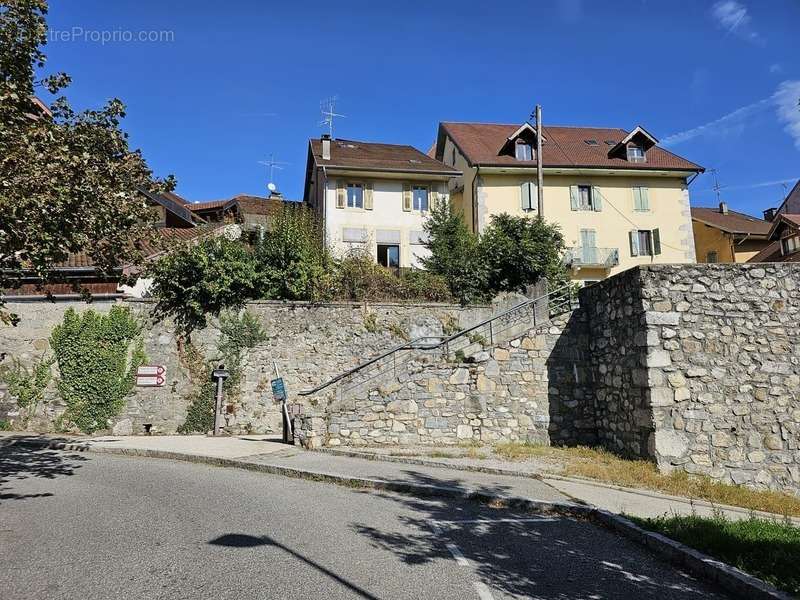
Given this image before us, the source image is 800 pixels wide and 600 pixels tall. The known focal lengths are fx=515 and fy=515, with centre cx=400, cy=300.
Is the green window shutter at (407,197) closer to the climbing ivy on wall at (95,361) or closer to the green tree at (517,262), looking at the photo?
the green tree at (517,262)

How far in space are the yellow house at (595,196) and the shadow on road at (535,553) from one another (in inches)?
913

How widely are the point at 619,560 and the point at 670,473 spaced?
4.70m

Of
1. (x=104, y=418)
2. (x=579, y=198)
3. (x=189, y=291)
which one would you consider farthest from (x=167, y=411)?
(x=579, y=198)

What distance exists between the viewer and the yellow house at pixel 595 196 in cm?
2920

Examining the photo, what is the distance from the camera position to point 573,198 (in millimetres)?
29891

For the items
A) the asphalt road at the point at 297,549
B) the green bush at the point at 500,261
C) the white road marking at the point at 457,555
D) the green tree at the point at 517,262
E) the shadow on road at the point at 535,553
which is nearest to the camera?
the asphalt road at the point at 297,549

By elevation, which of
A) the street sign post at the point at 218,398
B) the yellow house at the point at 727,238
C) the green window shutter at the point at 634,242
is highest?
the yellow house at the point at 727,238

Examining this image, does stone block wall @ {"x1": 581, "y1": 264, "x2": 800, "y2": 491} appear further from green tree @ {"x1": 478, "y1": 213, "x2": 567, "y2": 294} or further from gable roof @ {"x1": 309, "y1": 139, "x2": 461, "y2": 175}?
gable roof @ {"x1": 309, "y1": 139, "x2": 461, "y2": 175}

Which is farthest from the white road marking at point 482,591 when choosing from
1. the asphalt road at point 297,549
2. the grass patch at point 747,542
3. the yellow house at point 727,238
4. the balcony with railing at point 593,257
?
the yellow house at point 727,238

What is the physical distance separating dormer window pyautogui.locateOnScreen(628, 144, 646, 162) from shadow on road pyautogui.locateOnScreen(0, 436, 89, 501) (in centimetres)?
3121

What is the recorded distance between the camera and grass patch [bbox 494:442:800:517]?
808 centimetres

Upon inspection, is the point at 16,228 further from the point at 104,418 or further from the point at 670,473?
the point at 670,473

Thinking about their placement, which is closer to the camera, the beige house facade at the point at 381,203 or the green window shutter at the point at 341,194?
the beige house facade at the point at 381,203

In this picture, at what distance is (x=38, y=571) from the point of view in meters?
4.86
